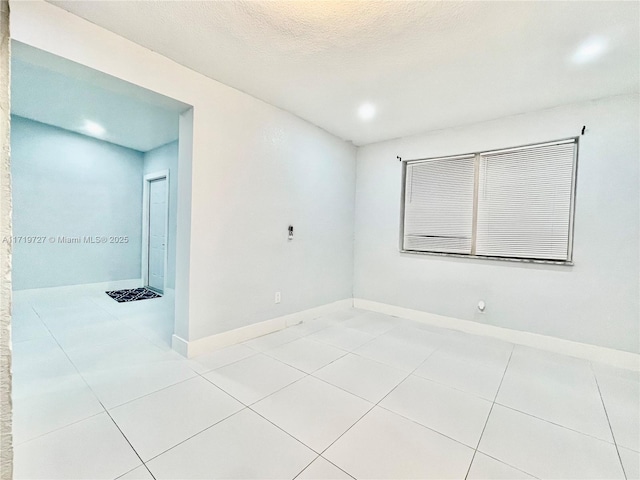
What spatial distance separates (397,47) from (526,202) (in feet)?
7.21

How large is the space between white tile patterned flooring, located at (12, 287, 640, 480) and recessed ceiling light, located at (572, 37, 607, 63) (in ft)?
8.21

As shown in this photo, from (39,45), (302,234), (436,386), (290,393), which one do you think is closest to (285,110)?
(302,234)

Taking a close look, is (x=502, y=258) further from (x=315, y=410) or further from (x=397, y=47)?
(x=315, y=410)

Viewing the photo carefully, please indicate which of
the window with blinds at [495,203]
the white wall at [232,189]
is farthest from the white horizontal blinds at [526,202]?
the white wall at [232,189]

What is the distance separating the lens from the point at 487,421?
173cm

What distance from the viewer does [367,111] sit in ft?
10.2

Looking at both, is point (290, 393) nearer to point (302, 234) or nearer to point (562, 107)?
point (302, 234)

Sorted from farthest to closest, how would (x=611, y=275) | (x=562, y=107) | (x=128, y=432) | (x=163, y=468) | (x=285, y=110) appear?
1. (x=285, y=110)
2. (x=562, y=107)
3. (x=611, y=275)
4. (x=128, y=432)
5. (x=163, y=468)

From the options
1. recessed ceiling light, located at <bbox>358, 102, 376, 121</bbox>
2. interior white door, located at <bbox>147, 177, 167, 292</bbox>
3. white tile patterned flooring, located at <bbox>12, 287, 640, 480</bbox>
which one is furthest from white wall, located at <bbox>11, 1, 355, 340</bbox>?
interior white door, located at <bbox>147, 177, 167, 292</bbox>

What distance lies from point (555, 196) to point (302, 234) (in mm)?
2760

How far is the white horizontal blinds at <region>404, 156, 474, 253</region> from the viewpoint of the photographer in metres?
3.42

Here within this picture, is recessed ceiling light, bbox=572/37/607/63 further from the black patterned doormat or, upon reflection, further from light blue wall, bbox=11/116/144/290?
light blue wall, bbox=11/116/144/290

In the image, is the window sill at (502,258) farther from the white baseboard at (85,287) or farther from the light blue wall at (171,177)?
the white baseboard at (85,287)

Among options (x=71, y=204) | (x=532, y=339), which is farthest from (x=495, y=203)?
(x=71, y=204)
